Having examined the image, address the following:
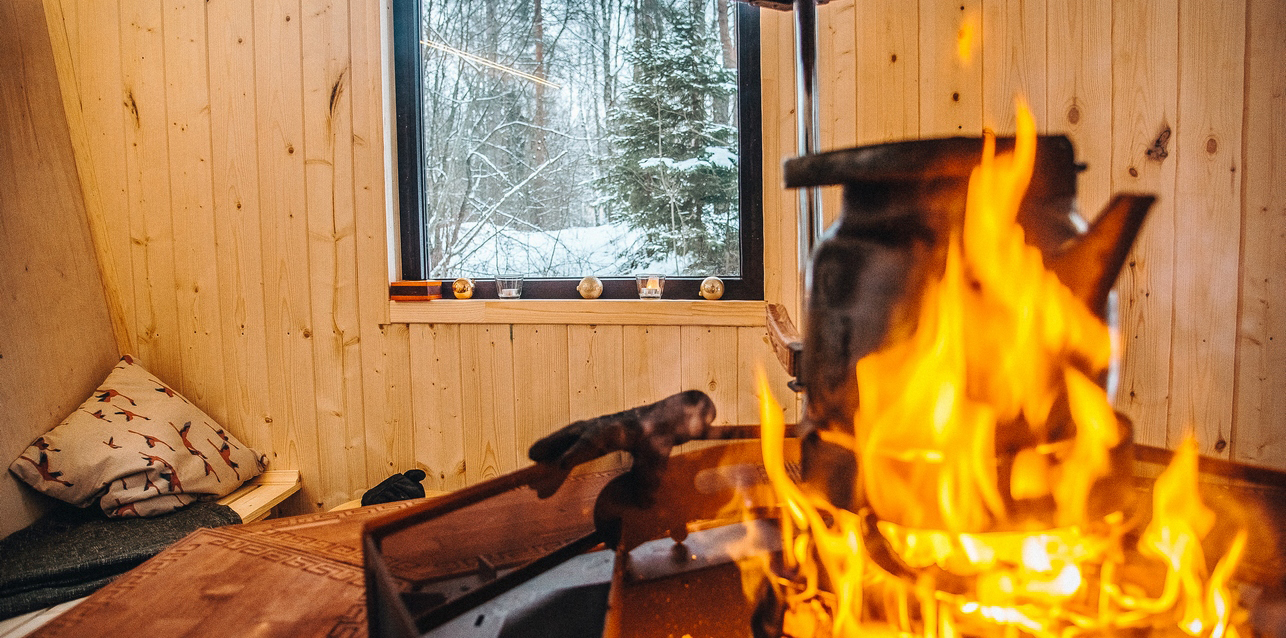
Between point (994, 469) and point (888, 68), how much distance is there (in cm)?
118

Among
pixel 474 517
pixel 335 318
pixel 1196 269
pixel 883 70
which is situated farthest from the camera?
pixel 335 318

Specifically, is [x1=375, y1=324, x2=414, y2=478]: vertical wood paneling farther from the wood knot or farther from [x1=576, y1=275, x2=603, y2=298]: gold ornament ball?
the wood knot

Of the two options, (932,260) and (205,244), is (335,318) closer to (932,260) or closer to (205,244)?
(205,244)

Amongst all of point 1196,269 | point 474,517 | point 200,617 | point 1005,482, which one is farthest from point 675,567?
point 1196,269

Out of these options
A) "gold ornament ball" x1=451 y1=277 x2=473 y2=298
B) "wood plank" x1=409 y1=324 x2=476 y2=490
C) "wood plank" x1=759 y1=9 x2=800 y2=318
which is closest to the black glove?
"wood plank" x1=409 y1=324 x2=476 y2=490

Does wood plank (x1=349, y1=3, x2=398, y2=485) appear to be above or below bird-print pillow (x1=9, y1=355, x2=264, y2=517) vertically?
above

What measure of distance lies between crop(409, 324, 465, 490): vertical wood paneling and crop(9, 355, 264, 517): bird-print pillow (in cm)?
50

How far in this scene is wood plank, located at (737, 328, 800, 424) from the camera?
5.27 ft

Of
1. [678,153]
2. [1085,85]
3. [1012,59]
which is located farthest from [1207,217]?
[678,153]

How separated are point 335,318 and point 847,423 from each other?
159 centimetres

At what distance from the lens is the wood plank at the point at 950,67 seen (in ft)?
4.78

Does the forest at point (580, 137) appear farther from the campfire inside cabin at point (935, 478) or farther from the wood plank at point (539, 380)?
the campfire inside cabin at point (935, 478)

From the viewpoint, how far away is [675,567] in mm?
797

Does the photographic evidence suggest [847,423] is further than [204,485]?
No
